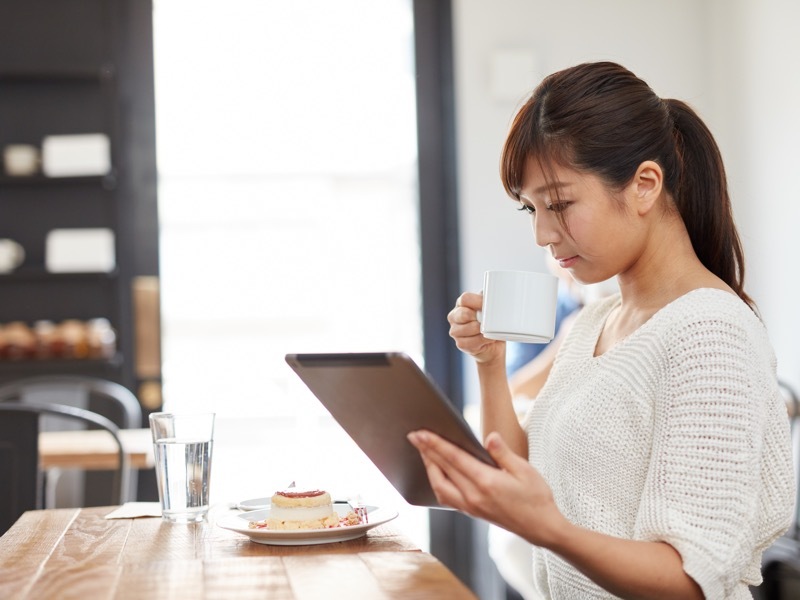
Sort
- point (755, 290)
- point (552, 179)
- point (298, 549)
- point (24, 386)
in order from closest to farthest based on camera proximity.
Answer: point (298, 549)
point (552, 179)
point (24, 386)
point (755, 290)

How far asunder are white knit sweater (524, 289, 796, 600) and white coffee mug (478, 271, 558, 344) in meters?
0.09

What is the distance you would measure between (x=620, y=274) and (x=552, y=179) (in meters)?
0.19

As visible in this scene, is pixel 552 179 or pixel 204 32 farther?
pixel 204 32

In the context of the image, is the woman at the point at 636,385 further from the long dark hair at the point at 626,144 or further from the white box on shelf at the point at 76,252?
the white box on shelf at the point at 76,252

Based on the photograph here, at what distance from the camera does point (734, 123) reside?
12.0 feet

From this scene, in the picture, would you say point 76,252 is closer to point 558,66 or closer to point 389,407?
point 558,66

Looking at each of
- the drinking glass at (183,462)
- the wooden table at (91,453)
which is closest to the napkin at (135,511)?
the drinking glass at (183,462)

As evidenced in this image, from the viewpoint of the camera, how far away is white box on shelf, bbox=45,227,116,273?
12.2 feet

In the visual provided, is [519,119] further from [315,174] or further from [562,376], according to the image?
[315,174]

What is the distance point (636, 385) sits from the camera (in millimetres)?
1197

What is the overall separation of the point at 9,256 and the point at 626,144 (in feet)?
9.69

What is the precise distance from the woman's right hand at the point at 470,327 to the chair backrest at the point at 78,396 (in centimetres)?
187

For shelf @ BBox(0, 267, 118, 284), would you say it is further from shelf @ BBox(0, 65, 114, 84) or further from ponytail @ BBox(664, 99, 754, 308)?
ponytail @ BBox(664, 99, 754, 308)

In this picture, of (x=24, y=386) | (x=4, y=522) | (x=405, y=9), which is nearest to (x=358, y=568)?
(x=4, y=522)
